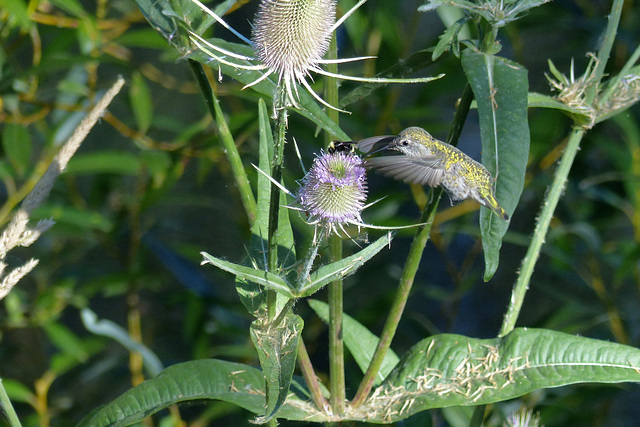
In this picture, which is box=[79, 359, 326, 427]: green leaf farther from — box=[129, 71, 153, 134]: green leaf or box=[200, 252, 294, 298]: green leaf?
box=[129, 71, 153, 134]: green leaf

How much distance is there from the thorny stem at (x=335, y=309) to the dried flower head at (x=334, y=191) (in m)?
0.05

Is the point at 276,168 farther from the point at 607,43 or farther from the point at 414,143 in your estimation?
the point at 607,43

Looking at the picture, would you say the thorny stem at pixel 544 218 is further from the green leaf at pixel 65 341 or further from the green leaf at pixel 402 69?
the green leaf at pixel 65 341

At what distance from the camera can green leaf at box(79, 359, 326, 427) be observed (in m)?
0.60

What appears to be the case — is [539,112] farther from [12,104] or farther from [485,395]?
[12,104]

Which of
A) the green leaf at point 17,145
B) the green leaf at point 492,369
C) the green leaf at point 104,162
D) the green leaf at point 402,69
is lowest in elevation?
the green leaf at point 492,369

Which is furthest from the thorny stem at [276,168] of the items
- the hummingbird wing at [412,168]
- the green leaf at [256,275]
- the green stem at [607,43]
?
the green stem at [607,43]

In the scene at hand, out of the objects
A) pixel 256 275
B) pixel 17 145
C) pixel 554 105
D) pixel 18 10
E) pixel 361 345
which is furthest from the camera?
pixel 17 145

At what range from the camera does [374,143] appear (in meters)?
0.70

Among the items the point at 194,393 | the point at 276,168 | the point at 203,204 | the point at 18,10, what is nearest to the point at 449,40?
the point at 276,168

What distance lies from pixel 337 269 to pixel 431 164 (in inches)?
8.1

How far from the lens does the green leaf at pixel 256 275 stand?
463 millimetres

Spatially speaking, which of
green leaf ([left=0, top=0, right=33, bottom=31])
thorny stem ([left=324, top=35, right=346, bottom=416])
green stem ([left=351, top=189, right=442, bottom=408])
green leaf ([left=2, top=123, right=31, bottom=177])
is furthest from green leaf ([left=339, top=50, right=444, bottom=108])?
green leaf ([left=2, top=123, right=31, bottom=177])

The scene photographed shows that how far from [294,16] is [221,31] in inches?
47.3
